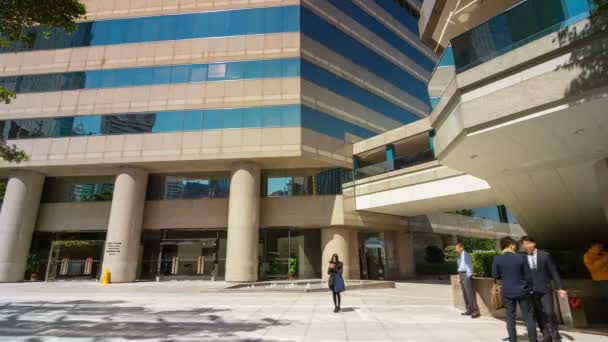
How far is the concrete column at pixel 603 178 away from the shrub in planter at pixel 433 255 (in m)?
25.0

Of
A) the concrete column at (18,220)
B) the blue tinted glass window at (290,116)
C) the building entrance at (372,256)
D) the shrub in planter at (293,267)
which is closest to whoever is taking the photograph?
the blue tinted glass window at (290,116)

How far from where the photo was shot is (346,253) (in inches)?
866

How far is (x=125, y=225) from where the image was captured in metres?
20.7

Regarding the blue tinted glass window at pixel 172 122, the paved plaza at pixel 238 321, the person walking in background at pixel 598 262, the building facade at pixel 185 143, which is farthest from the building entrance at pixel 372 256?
the person walking in background at pixel 598 262

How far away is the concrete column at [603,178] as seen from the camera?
25.4ft

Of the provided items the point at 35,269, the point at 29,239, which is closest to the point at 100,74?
the point at 29,239

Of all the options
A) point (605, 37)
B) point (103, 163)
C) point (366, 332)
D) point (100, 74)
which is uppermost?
point (100, 74)

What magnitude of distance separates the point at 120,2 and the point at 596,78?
27.8 metres

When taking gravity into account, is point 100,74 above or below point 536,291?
above

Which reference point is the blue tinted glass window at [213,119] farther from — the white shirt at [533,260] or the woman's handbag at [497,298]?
the white shirt at [533,260]

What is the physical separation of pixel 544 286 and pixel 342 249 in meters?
16.2

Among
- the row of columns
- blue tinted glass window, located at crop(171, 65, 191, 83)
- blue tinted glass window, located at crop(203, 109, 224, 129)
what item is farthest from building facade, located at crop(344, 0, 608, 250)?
blue tinted glass window, located at crop(171, 65, 191, 83)

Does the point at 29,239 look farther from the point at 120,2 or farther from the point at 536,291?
the point at 536,291

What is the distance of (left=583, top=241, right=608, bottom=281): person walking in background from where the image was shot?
7297 millimetres
